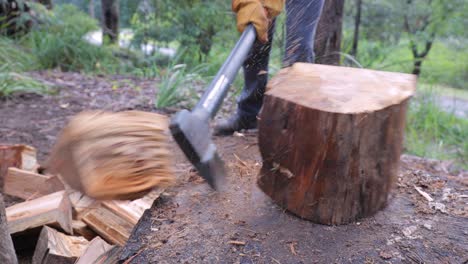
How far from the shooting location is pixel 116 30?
8.69 meters

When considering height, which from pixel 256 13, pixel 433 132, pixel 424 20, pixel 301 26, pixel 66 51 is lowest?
pixel 433 132

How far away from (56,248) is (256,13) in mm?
1341

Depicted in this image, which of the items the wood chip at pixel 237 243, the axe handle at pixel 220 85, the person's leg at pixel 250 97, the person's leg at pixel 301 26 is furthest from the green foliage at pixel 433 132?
the wood chip at pixel 237 243

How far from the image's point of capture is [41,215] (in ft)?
5.50

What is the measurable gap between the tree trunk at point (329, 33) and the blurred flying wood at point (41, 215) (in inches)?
102

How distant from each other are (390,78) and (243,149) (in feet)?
3.17

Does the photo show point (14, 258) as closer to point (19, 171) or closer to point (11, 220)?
point (11, 220)

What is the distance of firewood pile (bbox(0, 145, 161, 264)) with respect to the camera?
155cm

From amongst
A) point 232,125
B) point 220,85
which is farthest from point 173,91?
point 220,85

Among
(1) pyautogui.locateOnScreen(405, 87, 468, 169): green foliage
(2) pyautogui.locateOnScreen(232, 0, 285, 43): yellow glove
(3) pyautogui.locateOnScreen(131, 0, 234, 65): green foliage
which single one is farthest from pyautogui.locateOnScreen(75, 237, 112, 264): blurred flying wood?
(3) pyautogui.locateOnScreen(131, 0, 234, 65): green foliage

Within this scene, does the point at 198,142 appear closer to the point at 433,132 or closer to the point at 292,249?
the point at 292,249

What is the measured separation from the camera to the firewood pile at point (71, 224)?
1.55 meters

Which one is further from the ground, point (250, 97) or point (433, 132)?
point (250, 97)

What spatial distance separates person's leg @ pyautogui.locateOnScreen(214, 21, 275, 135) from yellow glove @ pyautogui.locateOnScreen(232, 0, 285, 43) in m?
0.63
